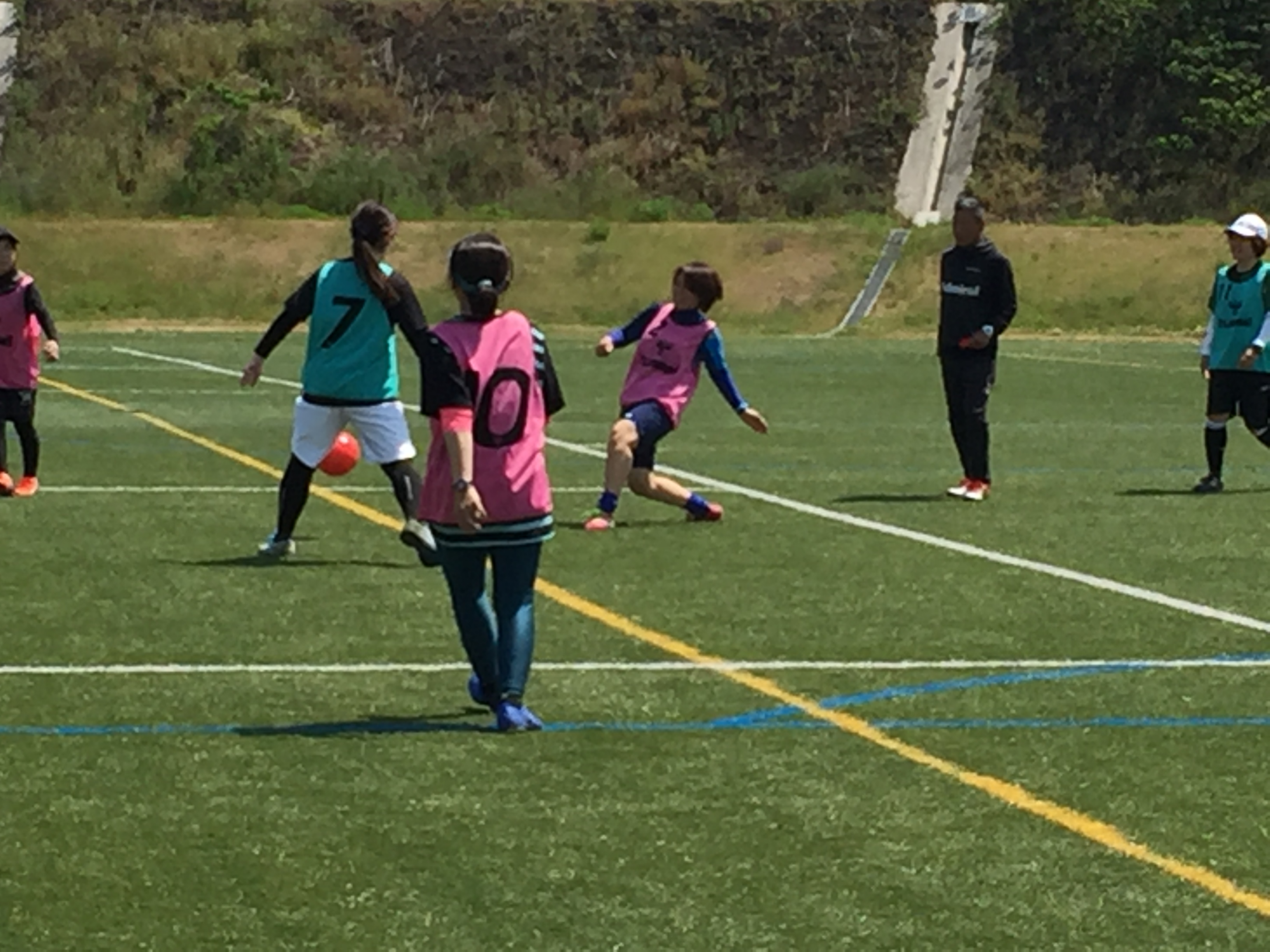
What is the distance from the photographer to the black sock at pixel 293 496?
546 inches

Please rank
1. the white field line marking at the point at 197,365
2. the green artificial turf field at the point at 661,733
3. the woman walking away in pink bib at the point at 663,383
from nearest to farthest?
the green artificial turf field at the point at 661,733 < the woman walking away in pink bib at the point at 663,383 < the white field line marking at the point at 197,365

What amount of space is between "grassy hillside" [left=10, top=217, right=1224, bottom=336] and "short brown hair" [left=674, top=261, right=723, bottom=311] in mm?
34391

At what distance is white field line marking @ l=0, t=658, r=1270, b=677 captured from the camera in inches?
401

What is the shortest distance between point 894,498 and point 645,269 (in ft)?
121

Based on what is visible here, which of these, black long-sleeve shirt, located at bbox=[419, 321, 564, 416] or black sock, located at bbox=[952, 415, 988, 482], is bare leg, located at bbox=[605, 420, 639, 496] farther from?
black long-sleeve shirt, located at bbox=[419, 321, 564, 416]

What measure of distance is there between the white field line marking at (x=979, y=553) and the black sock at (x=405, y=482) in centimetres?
276

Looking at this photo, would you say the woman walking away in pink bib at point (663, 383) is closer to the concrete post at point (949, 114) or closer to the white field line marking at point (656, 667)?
the white field line marking at point (656, 667)

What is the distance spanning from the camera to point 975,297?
1756cm

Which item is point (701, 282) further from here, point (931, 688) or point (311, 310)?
point (931, 688)

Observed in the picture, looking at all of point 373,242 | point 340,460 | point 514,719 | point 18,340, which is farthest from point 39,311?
point 514,719

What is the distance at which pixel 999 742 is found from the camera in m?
8.85

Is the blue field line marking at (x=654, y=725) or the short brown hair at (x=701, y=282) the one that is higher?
the short brown hair at (x=701, y=282)

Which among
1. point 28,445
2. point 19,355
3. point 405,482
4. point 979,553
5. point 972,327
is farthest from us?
point 972,327

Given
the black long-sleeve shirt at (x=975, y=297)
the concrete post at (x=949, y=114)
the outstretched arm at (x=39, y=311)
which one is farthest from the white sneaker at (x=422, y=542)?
the concrete post at (x=949, y=114)
